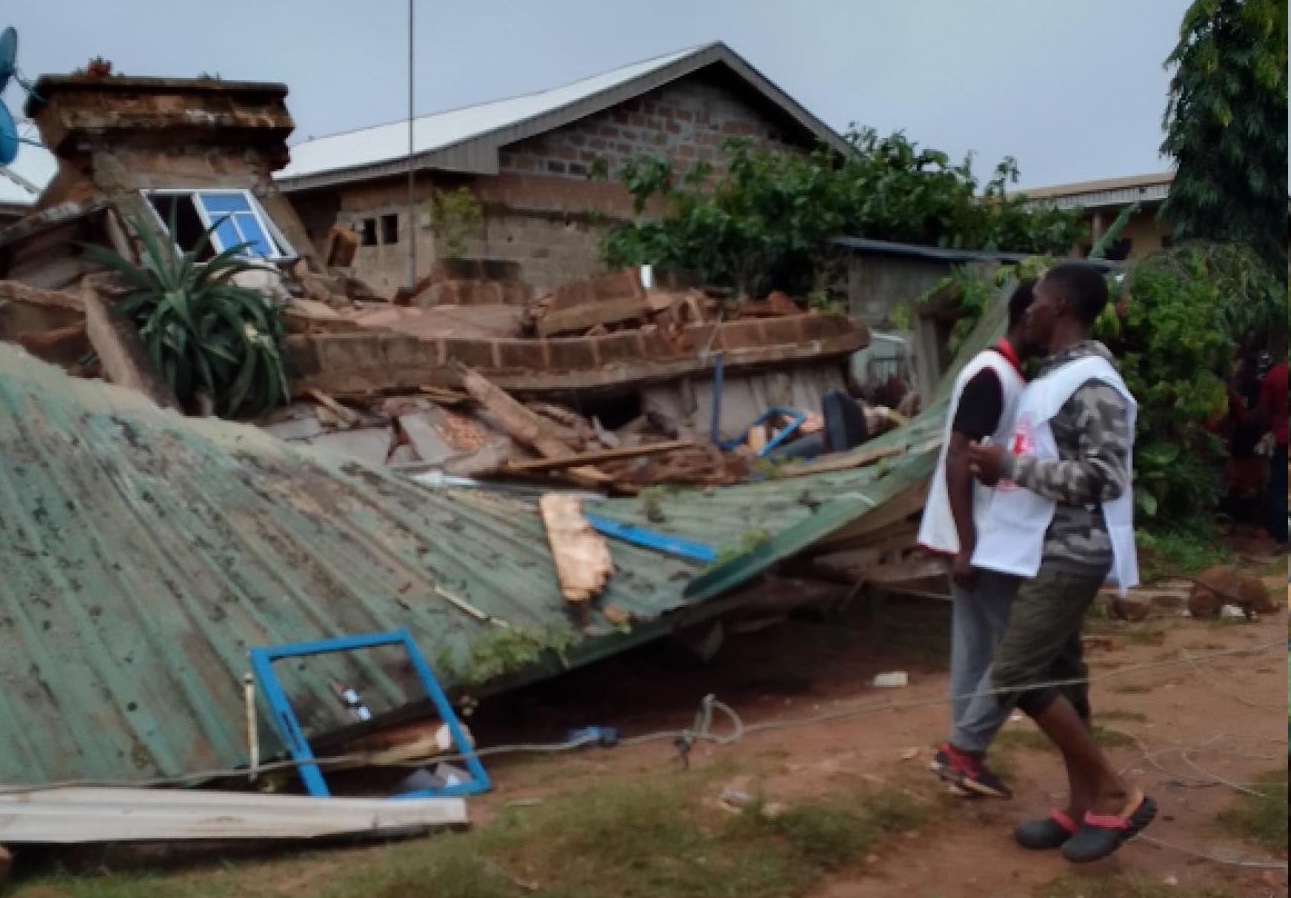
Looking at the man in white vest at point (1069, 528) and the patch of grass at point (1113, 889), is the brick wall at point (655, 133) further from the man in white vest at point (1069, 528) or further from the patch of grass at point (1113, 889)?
the patch of grass at point (1113, 889)

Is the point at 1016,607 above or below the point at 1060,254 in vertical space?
below

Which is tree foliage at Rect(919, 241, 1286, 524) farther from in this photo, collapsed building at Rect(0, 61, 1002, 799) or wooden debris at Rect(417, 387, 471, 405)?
wooden debris at Rect(417, 387, 471, 405)

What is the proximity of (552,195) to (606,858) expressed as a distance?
14.1 meters

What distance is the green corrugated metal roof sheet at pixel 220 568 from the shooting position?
4.71 metres

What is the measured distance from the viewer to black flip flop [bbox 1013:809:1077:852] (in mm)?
4113

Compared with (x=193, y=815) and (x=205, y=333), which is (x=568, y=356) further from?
(x=193, y=815)

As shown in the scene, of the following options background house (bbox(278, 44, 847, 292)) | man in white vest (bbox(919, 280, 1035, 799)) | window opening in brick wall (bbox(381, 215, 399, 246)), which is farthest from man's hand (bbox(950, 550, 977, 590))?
window opening in brick wall (bbox(381, 215, 399, 246))

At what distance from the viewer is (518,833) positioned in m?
4.13

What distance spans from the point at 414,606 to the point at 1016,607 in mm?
2601

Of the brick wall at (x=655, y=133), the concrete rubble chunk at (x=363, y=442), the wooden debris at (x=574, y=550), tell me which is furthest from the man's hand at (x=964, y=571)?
the brick wall at (x=655, y=133)

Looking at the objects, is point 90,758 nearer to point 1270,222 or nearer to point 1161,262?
point 1161,262

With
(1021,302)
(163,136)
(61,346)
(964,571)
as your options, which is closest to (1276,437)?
(1021,302)

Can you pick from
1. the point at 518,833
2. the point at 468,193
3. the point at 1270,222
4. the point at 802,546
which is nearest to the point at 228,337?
the point at 802,546

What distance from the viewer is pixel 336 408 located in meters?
8.80
